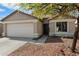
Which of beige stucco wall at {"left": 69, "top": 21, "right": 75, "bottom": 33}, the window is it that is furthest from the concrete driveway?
beige stucco wall at {"left": 69, "top": 21, "right": 75, "bottom": 33}

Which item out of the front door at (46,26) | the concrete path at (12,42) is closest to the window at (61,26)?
the front door at (46,26)

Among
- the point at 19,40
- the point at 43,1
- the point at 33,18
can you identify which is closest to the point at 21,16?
the point at 33,18

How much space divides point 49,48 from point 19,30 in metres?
1.11

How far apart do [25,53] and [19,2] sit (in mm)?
1403

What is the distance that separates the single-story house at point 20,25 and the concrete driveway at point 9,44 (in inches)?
7.9

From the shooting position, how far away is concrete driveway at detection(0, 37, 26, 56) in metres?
5.39

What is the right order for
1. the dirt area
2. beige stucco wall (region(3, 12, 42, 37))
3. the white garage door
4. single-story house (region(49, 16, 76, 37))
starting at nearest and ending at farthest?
the dirt area
single-story house (region(49, 16, 76, 37))
the white garage door
beige stucco wall (region(3, 12, 42, 37))

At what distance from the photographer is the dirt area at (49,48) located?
5.19m

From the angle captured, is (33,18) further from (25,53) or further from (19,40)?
(25,53)

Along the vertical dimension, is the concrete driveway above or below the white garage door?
below

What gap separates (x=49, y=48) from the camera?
17.6 feet

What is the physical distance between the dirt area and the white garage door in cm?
39

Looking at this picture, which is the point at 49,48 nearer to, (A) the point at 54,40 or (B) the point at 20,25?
(A) the point at 54,40

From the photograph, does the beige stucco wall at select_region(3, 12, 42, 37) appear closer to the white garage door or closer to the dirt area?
the white garage door
